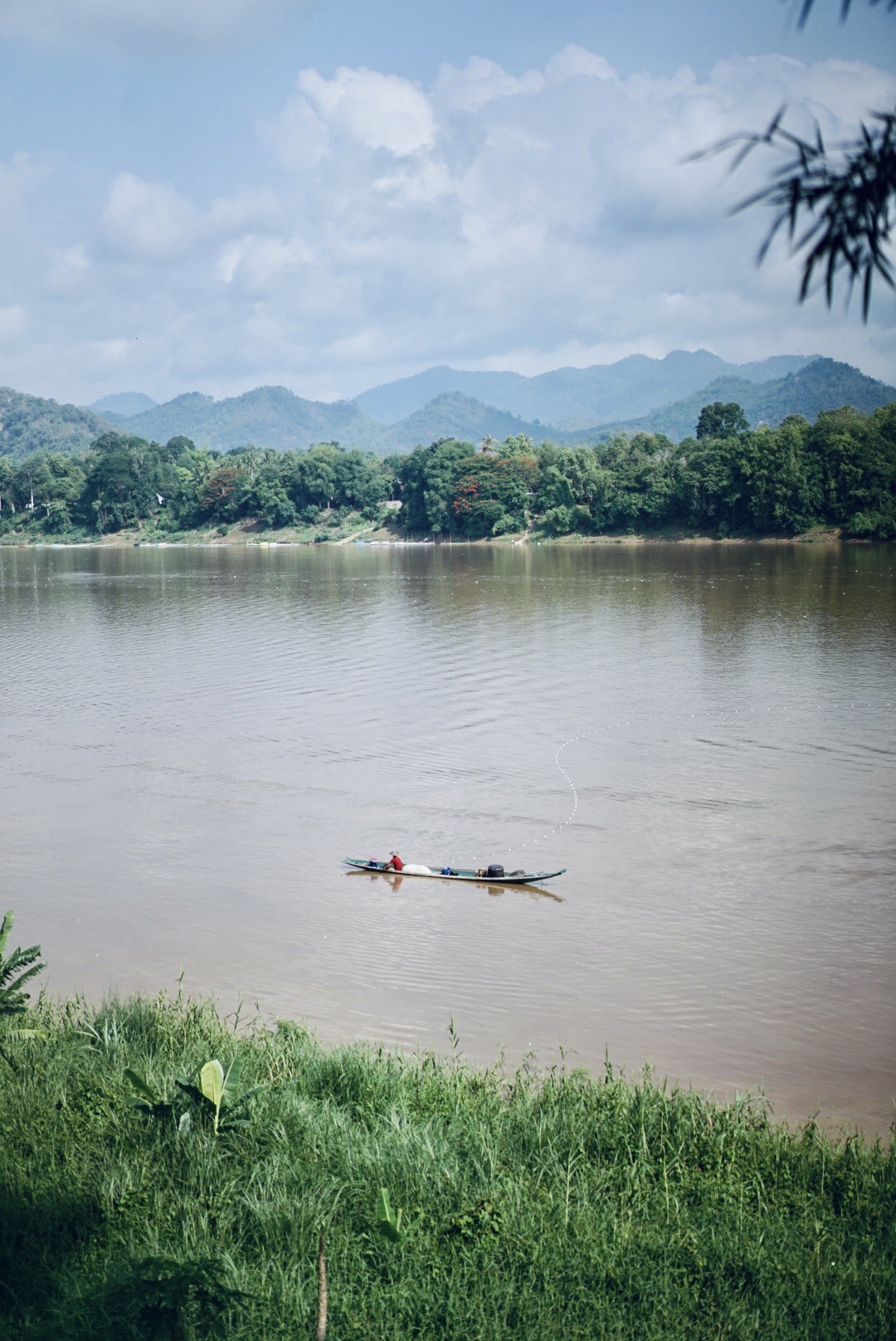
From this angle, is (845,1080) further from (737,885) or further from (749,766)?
(749,766)

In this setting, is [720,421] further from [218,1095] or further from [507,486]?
[218,1095]

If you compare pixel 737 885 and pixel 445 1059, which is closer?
pixel 445 1059

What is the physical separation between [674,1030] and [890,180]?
29.0ft

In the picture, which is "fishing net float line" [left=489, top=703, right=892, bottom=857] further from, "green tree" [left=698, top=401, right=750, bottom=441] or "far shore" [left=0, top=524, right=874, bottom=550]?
"green tree" [left=698, top=401, right=750, bottom=441]

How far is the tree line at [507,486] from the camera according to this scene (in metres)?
88.6

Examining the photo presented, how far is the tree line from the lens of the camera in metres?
88.6

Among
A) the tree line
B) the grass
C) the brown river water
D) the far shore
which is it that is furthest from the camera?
the far shore

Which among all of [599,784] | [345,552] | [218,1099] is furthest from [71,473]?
[218,1099]

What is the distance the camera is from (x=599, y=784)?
66.3 ft

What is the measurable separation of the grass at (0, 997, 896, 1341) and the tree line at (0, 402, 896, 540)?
83331 millimetres

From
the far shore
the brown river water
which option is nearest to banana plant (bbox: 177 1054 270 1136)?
the brown river water

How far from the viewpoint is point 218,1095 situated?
25.2 ft

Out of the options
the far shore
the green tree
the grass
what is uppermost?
the green tree

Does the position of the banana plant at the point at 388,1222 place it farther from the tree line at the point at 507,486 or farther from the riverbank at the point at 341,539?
the riverbank at the point at 341,539
